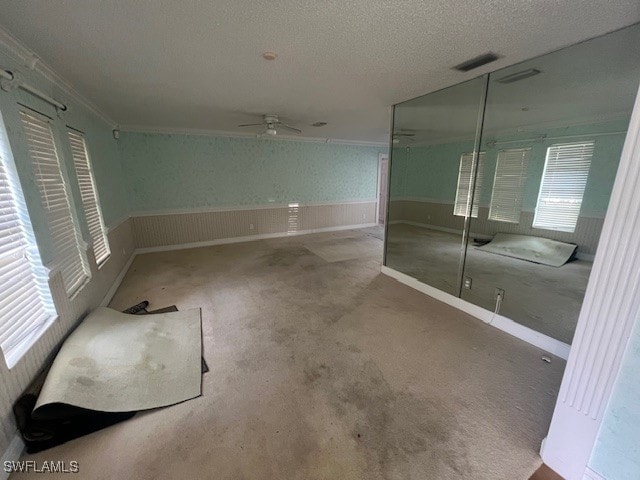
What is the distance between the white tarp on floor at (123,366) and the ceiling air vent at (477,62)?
3.27 meters

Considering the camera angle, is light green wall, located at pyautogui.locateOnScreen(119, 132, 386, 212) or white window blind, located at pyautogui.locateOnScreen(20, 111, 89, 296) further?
light green wall, located at pyautogui.locateOnScreen(119, 132, 386, 212)

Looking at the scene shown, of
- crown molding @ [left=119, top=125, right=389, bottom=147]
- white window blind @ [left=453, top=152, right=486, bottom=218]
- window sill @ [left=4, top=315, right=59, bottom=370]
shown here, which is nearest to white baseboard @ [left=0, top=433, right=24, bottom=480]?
window sill @ [left=4, top=315, right=59, bottom=370]

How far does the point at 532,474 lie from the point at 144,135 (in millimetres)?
6123

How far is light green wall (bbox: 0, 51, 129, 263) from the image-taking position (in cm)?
164

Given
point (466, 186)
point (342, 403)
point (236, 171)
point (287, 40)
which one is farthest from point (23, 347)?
point (236, 171)

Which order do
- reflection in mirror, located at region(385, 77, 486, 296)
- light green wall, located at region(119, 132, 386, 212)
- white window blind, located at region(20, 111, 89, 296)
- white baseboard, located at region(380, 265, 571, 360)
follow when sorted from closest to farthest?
white window blind, located at region(20, 111, 89, 296)
white baseboard, located at region(380, 265, 571, 360)
reflection in mirror, located at region(385, 77, 486, 296)
light green wall, located at region(119, 132, 386, 212)

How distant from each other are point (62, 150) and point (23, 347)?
5.77ft

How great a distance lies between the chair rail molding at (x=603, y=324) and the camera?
3.19 feet

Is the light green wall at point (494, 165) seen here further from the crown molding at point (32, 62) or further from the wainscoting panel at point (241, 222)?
the crown molding at point (32, 62)

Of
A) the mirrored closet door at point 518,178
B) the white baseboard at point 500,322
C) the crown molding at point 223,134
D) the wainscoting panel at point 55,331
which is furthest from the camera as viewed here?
the crown molding at point 223,134

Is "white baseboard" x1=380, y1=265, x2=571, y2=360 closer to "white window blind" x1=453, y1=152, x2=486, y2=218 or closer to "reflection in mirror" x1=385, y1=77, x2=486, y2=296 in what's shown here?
"reflection in mirror" x1=385, y1=77, x2=486, y2=296

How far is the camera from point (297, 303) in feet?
9.80

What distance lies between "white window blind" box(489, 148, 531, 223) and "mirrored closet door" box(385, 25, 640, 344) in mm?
13

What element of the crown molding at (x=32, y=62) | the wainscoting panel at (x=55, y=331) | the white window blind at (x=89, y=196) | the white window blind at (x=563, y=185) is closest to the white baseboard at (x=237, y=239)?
the wainscoting panel at (x=55, y=331)
